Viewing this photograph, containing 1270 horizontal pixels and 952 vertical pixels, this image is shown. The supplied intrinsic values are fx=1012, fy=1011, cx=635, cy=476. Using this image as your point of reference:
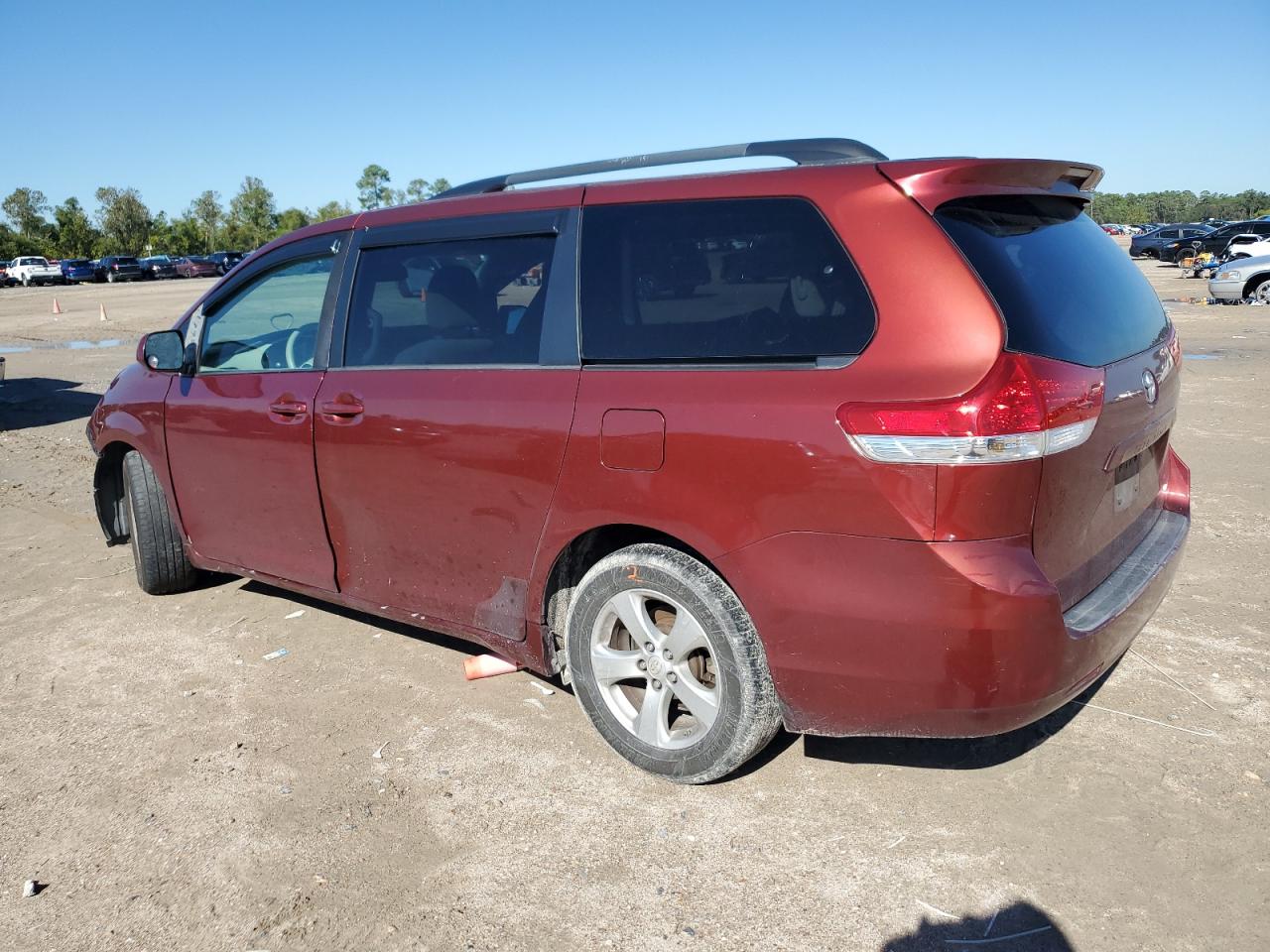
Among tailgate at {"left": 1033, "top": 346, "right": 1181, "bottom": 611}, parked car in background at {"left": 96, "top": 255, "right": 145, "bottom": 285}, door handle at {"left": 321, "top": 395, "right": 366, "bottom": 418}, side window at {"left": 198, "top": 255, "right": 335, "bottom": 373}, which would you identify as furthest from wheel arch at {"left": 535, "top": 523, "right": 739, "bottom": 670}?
parked car in background at {"left": 96, "top": 255, "right": 145, "bottom": 285}

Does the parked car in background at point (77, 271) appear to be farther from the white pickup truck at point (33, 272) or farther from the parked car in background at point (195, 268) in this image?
the parked car in background at point (195, 268)

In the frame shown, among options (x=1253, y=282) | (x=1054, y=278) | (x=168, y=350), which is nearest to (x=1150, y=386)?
(x=1054, y=278)

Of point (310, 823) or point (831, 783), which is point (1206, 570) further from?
point (310, 823)

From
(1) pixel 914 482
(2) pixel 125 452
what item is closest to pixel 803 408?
(1) pixel 914 482

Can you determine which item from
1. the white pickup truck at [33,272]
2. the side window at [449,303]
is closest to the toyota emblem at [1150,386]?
the side window at [449,303]

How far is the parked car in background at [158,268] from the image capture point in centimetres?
6500

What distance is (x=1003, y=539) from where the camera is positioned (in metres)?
2.60

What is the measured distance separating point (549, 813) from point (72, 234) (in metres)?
104

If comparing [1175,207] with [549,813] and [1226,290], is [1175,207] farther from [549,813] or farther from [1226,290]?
[549,813]

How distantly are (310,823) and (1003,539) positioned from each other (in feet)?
7.41

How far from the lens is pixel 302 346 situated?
4.31m

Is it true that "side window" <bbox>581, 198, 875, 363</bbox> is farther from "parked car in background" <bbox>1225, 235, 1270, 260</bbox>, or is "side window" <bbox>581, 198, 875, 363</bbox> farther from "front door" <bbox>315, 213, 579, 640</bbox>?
"parked car in background" <bbox>1225, 235, 1270, 260</bbox>

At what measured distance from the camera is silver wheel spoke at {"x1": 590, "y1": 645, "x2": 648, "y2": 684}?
332 centimetres

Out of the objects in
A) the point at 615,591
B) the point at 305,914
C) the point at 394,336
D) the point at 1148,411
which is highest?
the point at 394,336
